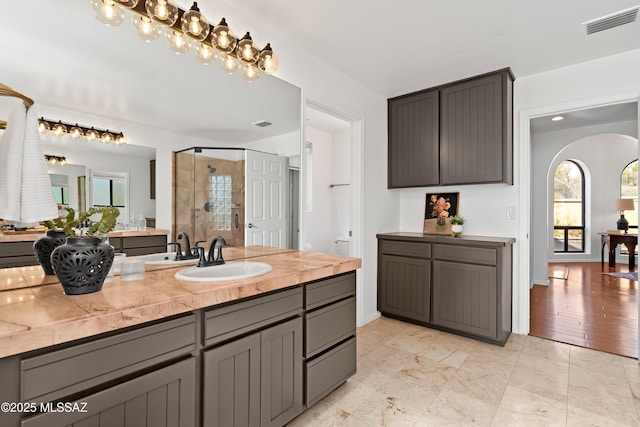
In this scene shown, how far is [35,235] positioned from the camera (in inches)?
53.0

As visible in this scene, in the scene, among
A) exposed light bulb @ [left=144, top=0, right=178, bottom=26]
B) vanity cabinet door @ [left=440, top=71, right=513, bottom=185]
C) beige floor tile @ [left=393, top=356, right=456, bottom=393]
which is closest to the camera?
exposed light bulb @ [left=144, top=0, right=178, bottom=26]

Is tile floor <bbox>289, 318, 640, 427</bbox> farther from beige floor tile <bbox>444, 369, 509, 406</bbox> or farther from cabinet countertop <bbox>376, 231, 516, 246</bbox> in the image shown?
cabinet countertop <bbox>376, 231, 516, 246</bbox>

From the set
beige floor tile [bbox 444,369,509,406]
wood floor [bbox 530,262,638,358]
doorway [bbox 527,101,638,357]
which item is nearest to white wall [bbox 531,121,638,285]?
doorway [bbox 527,101,638,357]

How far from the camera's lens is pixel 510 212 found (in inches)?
125

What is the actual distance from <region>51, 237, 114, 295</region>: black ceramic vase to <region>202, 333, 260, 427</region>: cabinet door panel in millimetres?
512

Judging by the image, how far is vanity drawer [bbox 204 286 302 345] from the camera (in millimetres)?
1318

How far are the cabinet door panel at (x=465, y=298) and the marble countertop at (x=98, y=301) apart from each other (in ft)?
6.07

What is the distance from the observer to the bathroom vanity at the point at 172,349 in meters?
0.91

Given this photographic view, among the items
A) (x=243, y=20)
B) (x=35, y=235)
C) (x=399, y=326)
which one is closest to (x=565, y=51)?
(x=243, y=20)

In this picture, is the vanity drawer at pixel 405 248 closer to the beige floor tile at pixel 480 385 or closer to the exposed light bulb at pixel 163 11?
the beige floor tile at pixel 480 385

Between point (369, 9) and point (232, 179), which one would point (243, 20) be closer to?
point (369, 9)

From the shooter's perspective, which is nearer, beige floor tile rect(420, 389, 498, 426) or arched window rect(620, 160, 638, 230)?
beige floor tile rect(420, 389, 498, 426)

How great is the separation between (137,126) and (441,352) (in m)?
2.76

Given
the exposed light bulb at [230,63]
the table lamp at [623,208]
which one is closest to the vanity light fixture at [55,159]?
the exposed light bulb at [230,63]
